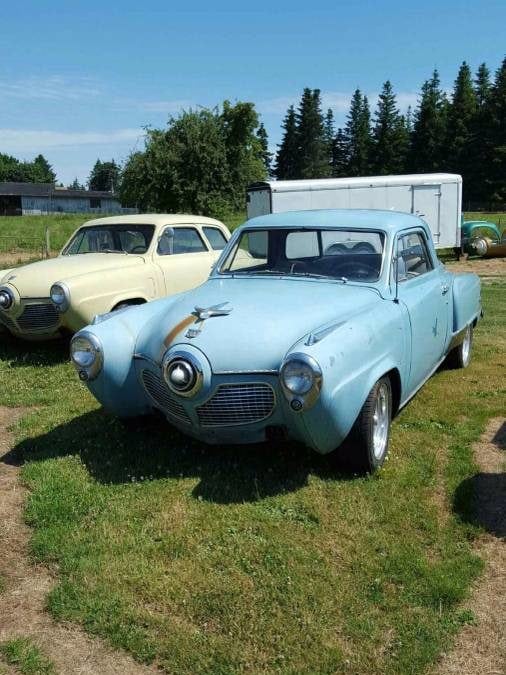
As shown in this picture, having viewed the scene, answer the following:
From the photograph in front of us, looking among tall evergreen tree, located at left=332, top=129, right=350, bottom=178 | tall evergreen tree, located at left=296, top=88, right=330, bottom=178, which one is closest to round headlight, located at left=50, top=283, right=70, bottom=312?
tall evergreen tree, located at left=296, top=88, right=330, bottom=178

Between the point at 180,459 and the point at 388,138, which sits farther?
the point at 388,138

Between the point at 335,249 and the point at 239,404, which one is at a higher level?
the point at 335,249

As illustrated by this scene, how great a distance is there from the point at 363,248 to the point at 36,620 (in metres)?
3.39

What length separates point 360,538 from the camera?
3496 millimetres

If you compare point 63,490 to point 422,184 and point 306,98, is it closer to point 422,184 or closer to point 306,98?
point 422,184

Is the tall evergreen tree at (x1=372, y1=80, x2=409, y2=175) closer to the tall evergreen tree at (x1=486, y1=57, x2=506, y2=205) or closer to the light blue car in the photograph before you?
the tall evergreen tree at (x1=486, y1=57, x2=506, y2=205)

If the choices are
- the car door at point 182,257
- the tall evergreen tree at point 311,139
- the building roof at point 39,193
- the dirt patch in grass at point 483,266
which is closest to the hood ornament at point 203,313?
the car door at point 182,257

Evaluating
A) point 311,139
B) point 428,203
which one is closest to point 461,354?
point 428,203

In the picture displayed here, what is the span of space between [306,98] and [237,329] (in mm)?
91837

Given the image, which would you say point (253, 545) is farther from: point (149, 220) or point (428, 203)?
point (428, 203)

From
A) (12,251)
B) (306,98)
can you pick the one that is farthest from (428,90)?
(12,251)

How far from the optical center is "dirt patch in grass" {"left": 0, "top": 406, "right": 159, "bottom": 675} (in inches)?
103

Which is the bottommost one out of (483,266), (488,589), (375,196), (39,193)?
(483,266)

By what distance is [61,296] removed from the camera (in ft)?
23.3
